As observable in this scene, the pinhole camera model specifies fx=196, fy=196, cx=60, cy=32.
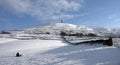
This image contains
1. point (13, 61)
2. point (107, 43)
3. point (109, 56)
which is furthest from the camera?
point (107, 43)

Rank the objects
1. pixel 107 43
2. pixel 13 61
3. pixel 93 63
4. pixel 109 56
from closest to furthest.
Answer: pixel 93 63
pixel 13 61
pixel 109 56
pixel 107 43

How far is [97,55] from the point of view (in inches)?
850

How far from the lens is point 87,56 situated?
69.5ft

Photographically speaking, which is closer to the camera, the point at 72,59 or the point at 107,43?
the point at 72,59

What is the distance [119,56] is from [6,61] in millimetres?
11877

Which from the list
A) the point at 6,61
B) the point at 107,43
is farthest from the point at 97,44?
the point at 6,61

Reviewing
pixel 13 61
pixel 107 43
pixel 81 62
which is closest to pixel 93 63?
pixel 81 62

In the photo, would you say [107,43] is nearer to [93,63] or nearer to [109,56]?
[109,56]

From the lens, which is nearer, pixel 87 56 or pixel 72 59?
pixel 72 59

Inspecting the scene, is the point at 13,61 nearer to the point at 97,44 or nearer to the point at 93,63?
the point at 93,63

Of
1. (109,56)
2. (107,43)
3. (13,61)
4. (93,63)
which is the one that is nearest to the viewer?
(93,63)

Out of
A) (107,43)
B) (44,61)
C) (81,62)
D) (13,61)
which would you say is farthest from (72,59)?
(107,43)

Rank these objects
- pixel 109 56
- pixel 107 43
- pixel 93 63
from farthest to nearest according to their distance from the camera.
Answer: pixel 107 43 → pixel 109 56 → pixel 93 63

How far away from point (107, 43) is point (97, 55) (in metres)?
8.62
